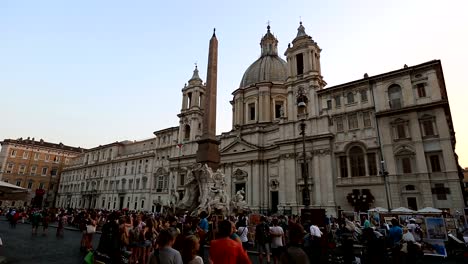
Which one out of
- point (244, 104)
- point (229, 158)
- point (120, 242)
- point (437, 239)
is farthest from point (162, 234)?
point (244, 104)

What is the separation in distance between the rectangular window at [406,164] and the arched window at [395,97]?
17.7ft

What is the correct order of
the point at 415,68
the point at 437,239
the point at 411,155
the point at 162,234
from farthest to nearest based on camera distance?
the point at 415,68 → the point at 411,155 → the point at 437,239 → the point at 162,234

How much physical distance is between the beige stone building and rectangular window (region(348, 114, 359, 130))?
63.3m

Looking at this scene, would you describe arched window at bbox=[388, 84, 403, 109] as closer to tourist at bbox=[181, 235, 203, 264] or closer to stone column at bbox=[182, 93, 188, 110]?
tourist at bbox=[181, 235, 203, 264]

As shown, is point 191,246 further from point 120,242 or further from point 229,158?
point 229,158

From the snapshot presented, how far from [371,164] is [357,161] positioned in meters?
1.35

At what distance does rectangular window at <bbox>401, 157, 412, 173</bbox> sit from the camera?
25.0 metres

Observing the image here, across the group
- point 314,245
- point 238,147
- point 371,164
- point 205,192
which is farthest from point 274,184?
point 314,245

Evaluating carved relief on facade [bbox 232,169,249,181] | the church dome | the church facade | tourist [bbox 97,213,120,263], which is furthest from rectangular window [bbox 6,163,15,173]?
tourist [bbox 97,213,120,263]

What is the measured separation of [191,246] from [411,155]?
27929 millimetres

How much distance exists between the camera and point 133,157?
168 ft

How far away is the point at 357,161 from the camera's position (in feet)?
91.9

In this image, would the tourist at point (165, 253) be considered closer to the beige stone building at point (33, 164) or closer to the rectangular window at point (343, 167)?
the rectangular window at point (343, 167)

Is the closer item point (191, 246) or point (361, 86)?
point (191, 246)
